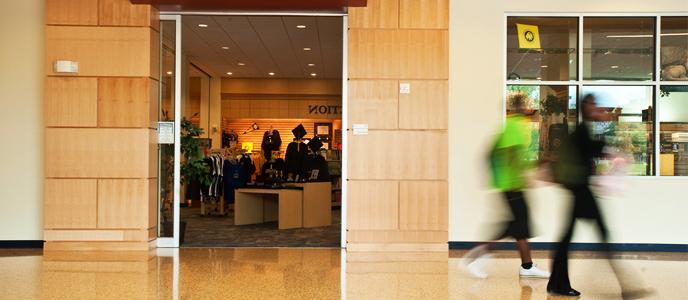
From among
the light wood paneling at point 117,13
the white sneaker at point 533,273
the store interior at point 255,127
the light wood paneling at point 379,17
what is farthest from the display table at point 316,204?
the white sneaker at point 533,273

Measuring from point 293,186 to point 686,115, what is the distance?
6021 millimetres

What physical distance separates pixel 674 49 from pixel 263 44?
22.5 ft

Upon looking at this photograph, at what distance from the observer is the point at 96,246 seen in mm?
7992

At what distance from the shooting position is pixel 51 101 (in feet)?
26.3

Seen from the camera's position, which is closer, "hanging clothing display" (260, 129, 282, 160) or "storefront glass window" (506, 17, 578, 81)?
→ "storefront glass window" (506, 17, 578, 81)

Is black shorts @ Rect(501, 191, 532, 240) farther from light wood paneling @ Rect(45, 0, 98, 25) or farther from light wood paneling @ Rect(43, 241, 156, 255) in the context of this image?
light wood paneling @ Rect(45, 0, 98, 25)

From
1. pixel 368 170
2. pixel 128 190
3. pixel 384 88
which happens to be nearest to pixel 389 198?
pixel 368 170

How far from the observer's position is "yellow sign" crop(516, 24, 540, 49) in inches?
336

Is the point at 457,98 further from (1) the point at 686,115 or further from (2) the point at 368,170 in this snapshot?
(1) the point at 686,115

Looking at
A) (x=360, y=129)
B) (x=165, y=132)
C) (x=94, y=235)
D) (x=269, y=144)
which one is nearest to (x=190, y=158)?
(x=165, y=132)

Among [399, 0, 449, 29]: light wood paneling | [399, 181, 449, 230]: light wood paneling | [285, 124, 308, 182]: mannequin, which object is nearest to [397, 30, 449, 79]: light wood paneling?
[399, 0, 449, 29]: light wood paneling

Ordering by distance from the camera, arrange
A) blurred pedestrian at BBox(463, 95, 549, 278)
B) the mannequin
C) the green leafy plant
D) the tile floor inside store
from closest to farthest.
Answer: blurred pedestrian at BBox(463, 95, 549, 278)
the tile floor inside store
the green leafy plant
the mannequin

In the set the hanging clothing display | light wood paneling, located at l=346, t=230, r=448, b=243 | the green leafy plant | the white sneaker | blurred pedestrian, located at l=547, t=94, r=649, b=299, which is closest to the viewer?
blurred pedestrian, located at l=547, t=94, r=649, b=299

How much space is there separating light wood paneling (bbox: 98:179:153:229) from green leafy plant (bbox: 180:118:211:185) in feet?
4.70
